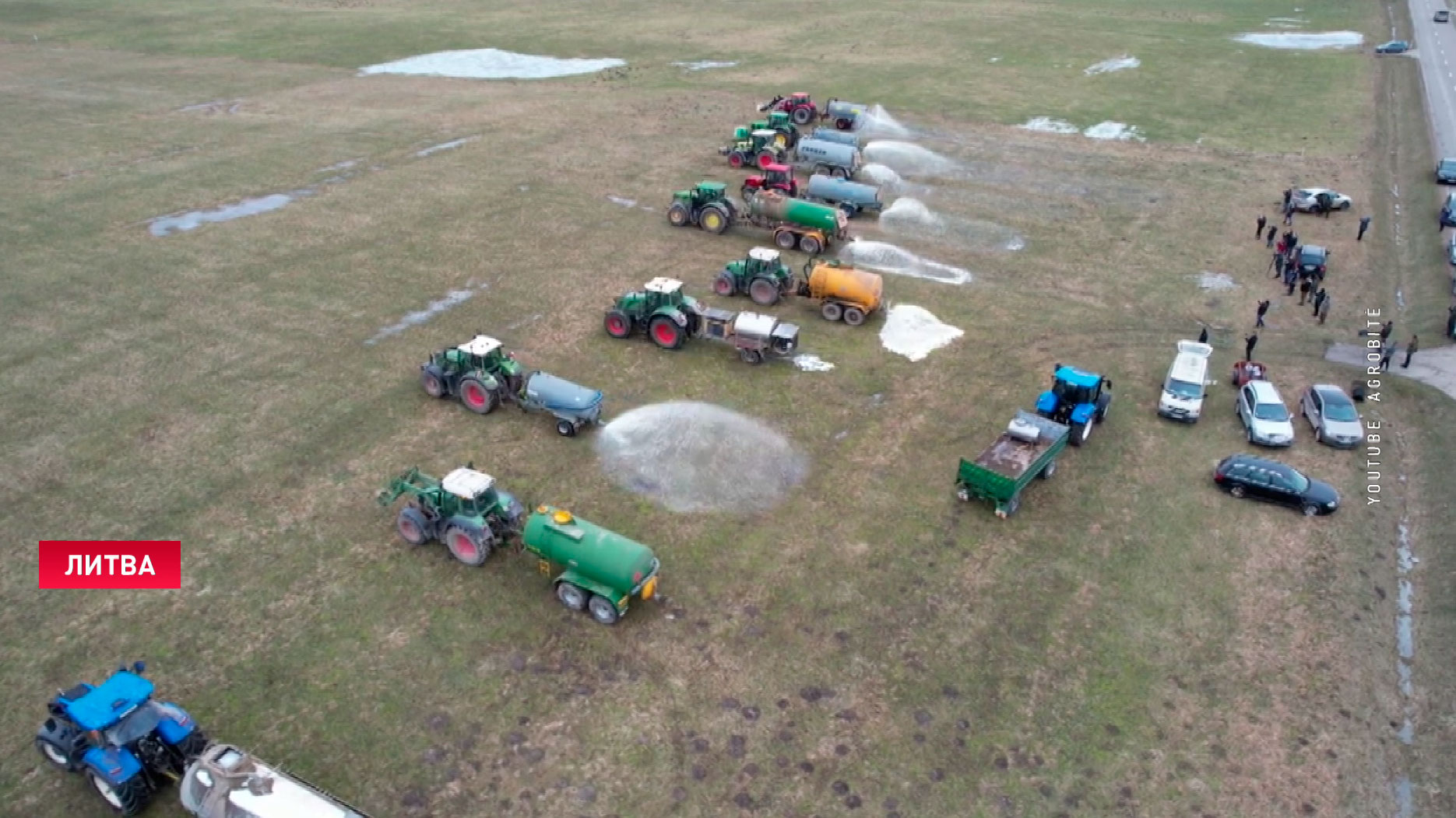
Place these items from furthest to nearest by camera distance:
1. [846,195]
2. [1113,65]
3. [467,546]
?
[1113,65], [846,195], [467,546]

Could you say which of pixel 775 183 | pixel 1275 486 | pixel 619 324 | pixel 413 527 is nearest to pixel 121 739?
pixel 413 527

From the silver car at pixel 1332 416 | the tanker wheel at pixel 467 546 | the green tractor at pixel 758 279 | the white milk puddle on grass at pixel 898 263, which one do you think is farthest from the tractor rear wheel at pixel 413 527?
the silver car at pixel 1332 416

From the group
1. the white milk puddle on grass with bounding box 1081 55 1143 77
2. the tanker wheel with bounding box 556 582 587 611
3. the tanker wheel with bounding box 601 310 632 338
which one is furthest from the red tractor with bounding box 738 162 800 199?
the white milk puddle on grass with bounding box 1081 55 1143 77

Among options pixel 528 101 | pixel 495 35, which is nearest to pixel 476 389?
pixel 528 101

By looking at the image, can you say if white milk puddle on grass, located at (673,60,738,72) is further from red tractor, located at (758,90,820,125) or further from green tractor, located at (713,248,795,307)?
green tractor, located at (713,248,795,307)

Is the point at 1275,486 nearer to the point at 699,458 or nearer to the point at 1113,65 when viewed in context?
the point at 699,458

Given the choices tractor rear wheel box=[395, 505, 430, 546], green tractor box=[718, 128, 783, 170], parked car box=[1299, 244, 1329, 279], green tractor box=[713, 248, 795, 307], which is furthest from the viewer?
green tractor box=[718, 128, 783, 170]
